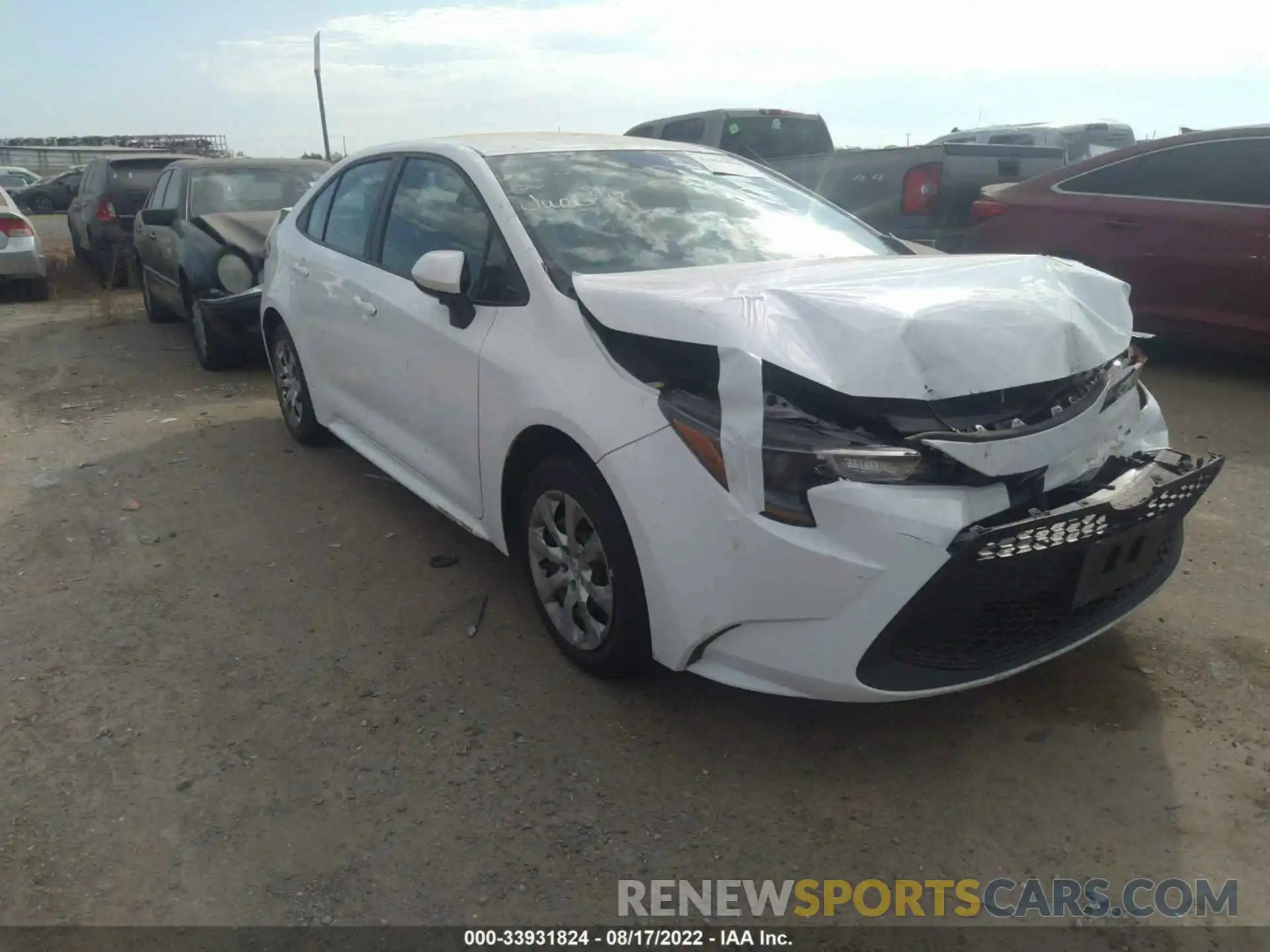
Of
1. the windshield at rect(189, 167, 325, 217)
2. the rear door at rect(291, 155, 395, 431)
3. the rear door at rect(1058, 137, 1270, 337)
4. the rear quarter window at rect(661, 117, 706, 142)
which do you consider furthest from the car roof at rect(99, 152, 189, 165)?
the rear door at rect(1058, 137, 1270, 337)

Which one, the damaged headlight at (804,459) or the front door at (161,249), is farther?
the front door at (161,249)

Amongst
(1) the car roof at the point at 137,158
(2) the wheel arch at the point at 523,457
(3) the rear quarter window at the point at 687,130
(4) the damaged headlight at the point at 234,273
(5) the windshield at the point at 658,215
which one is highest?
(3) the rear quarter window at the point at 687,130

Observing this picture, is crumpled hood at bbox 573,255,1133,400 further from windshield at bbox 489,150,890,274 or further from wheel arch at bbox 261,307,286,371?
wheel arch at bbox 261,307,286,371

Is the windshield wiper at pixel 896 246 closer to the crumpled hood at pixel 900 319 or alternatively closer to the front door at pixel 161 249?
the crumpled hood at pixel 900 319

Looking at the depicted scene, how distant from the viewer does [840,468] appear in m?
2.38

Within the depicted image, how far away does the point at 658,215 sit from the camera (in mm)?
3619

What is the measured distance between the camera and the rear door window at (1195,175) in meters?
6.16

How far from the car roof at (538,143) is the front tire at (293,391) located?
135 centimetres

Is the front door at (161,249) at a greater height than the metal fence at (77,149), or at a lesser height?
lesser

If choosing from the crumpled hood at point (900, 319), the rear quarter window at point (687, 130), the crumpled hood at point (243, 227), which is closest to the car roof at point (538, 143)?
the crumpled hood at point (900, 319)

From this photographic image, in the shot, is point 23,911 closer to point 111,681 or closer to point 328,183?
point 111,681

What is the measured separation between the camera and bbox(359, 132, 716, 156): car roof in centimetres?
390

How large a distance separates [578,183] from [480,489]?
3.94 ft

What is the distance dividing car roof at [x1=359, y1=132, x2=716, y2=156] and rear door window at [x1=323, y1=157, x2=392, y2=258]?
0.53 feet
